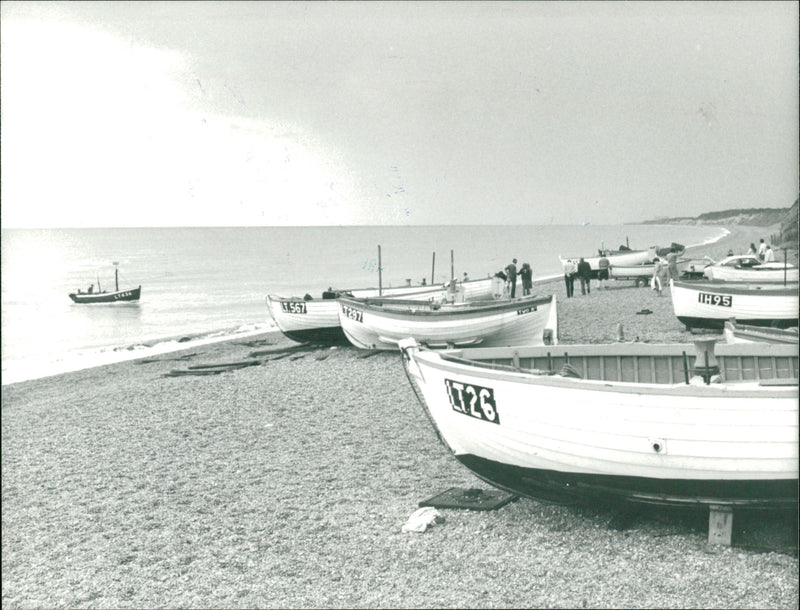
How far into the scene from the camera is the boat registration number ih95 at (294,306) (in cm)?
2398

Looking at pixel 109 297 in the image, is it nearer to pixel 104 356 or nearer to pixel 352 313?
pixel 104 356

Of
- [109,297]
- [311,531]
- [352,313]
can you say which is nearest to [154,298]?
[109,297]

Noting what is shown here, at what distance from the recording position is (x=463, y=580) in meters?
7.09

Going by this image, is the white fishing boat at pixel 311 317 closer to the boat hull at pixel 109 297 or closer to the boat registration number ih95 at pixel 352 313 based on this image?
the boat registration number ih95 at pixel 352 313

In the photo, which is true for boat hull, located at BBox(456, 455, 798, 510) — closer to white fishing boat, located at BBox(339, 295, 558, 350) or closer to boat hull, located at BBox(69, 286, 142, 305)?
white fishing boat, located at BBox(339, 295, 558, 350)

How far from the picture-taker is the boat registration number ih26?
2003cm

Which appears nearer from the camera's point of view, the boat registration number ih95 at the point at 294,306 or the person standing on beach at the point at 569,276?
the boat registration number ih95 at the point at 294,306

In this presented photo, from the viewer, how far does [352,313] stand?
21.1 meters

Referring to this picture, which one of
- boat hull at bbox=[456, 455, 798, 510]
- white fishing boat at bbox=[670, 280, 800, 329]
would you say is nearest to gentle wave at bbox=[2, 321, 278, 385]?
white fishing boat at bbox=[670, 280, 800, 329]

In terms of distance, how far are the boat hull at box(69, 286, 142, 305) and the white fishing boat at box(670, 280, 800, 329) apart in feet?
139

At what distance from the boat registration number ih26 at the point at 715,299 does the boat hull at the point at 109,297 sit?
42.8 metres

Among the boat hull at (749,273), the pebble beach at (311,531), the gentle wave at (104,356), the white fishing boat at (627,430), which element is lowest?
the gentle wave at (104,356)

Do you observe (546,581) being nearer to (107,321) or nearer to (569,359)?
(569,359)

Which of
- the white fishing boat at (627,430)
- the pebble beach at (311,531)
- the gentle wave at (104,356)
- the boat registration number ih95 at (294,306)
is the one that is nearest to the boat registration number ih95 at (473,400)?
the white fishing boat at (627,430)
